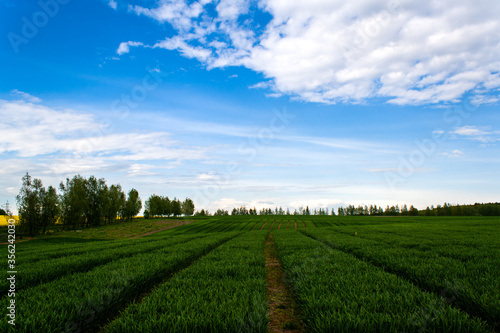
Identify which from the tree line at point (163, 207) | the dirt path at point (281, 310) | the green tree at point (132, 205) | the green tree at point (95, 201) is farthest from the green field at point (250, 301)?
the tree line at point (163, 207)

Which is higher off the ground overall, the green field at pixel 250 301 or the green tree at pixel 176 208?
the green field at pixel 250 301

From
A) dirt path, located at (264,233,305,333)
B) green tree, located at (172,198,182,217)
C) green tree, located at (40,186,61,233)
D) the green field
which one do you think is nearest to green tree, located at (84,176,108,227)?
green tree, located at (40,186,61,233)

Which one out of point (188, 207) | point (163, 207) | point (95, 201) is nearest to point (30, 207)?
point (95, 201)

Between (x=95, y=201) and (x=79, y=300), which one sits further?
(x=95, y=201)

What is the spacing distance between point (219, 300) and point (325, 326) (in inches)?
120

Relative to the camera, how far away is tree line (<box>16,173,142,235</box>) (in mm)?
55500

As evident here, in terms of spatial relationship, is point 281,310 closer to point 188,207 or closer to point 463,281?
point 463,281

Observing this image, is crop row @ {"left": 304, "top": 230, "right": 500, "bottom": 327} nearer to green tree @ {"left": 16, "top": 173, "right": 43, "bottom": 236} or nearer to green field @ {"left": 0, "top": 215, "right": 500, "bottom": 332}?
green field @ {"left": 0, "top": 215, "right": 500, "bottom": 332}

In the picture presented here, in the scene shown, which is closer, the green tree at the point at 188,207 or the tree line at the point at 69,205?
the tree line at the point at 69,205

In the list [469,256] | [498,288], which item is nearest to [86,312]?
[498,288]

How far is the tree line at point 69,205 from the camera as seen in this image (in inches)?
2185

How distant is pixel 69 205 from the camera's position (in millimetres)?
68750

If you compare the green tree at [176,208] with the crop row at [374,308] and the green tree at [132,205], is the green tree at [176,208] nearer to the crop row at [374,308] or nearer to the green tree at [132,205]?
the green tree at [132,205]

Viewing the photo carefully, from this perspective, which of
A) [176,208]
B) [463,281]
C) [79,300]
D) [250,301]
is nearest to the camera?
[250,301]
